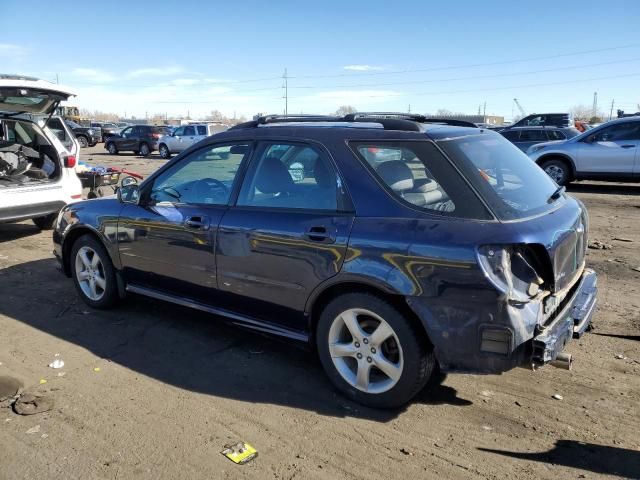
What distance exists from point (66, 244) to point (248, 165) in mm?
2362

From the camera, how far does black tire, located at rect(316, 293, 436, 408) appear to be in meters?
3.10

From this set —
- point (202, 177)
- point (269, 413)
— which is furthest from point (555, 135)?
point (269, 413)

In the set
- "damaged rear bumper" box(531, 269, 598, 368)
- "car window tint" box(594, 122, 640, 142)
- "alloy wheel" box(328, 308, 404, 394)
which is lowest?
"alloy wheel" box(328, 308, 404, 394)

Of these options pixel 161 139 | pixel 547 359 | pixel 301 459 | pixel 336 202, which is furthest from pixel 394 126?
pixel 161 139

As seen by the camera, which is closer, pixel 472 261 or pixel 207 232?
pixel 472 261

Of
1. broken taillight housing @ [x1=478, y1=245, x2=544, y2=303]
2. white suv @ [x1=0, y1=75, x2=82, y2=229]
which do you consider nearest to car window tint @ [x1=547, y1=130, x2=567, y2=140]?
white suv @ [x1=0, y1=75, x2=82, y2=229]

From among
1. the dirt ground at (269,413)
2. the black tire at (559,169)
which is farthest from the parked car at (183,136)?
the dirt ground at (269,413)

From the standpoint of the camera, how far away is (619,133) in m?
12.7

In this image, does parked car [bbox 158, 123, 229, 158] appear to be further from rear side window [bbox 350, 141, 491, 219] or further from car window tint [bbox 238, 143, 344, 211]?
rear side window [bbox 350, 141, 491, 219]

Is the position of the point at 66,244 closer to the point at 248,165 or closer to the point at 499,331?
the point at 248,165

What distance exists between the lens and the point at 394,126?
3.44 m

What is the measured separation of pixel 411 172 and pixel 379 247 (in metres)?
0.51

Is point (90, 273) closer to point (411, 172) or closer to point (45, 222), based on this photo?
point (411, 172)

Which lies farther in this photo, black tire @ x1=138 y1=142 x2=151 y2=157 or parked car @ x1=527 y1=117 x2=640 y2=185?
black tire @ x1=138 y1=142 x2=151 y2=157
